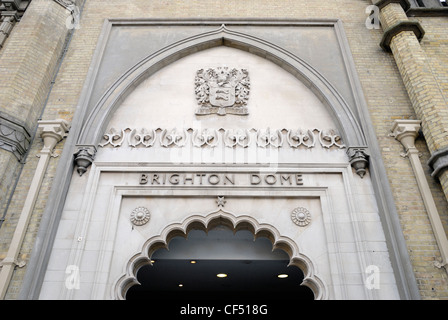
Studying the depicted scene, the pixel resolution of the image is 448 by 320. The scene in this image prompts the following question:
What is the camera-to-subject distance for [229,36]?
954cm

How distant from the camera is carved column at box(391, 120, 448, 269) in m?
6.32

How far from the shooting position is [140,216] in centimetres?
703

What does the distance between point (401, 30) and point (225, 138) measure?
190 inches

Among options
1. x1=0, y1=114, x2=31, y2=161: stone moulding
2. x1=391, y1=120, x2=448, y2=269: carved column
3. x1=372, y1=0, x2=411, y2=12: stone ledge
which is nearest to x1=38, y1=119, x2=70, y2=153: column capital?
x1=0, y1=114, x2=31, y2=161: stone moulding

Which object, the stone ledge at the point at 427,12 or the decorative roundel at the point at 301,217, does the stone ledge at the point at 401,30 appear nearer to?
the stone ledge at the point at 427,12

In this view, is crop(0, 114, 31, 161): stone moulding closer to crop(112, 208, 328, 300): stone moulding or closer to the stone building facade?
the stone building facade

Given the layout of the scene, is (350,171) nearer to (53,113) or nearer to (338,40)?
(338,40)

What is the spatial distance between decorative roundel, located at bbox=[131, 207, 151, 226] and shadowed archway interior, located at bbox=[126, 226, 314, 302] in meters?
1.31

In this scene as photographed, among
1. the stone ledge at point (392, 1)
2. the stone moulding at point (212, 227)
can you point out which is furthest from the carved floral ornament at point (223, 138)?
the stone ledge at point (392, 1)

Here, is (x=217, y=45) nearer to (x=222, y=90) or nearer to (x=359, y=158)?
(x=222, y=90)

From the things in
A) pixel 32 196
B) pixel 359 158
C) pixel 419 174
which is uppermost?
pixel 359 158

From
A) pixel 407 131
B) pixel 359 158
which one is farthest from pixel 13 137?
pixel 407 131
